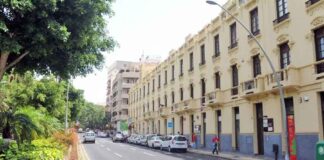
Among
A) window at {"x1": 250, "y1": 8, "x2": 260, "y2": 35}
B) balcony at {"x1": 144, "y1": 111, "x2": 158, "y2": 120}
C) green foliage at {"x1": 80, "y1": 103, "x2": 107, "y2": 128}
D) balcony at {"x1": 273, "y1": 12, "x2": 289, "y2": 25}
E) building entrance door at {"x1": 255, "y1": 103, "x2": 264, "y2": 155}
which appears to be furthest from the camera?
green foliage at {"x1": 80, "y1": 103, "x2": 107, "y2": 128}

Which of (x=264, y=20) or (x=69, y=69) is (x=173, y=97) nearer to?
(x=264, y=20)

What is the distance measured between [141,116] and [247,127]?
44.8 meters

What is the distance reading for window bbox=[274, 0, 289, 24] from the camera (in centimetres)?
2627

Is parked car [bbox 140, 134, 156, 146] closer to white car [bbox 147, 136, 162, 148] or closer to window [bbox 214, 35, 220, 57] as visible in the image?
white car [bbox 147, 136, 162, 148]

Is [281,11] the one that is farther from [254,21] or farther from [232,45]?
[232,45]

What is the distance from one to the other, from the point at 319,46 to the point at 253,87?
6583 millimetres

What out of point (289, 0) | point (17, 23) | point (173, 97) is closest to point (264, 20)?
point (289, 0)

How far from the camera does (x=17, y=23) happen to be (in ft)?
32.1

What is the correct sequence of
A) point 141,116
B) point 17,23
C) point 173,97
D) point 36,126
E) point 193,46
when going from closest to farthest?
1. point 17,23
2. point 36,126
3. point 193,46
4. point 173,97
5. point 141,116

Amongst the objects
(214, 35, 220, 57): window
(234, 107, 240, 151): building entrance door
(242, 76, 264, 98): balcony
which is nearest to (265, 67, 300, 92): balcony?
(242, 76, 264, 98): balcony

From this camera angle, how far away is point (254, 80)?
2817cm

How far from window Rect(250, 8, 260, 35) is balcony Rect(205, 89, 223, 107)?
23.8ft

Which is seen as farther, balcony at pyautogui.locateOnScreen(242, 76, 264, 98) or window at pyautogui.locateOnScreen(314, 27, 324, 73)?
balcony at pyautogui.locateOnScreen(242, 76, 264, 98)

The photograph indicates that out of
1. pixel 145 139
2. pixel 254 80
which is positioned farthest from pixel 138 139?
pixel 254 80
